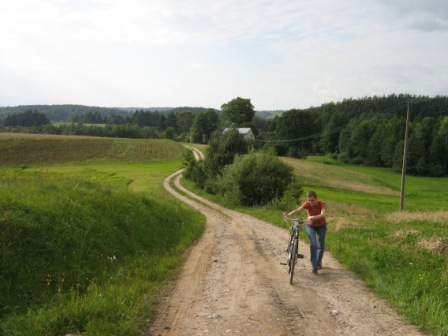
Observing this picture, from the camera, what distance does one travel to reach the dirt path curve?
21.7 ft

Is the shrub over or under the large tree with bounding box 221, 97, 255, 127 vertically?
under

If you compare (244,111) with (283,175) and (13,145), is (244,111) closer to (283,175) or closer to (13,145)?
(13,145)

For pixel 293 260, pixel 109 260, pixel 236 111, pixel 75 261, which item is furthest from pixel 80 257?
pixel 236 111

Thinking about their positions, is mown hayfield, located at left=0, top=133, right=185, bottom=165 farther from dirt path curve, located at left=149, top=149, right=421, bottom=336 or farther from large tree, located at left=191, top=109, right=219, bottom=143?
dirt path curve, located at left=149, top=149, right=421, bottom=336

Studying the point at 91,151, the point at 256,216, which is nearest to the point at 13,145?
the point at 91,151

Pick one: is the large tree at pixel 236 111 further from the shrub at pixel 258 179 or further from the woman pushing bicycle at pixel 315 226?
the woman pushing bicycle at pixel 315 226

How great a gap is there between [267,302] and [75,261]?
4.56 m

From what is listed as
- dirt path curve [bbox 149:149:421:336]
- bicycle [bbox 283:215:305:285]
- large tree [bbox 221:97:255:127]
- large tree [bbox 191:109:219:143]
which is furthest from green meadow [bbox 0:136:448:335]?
large tree [bbox 191:109:219:143]

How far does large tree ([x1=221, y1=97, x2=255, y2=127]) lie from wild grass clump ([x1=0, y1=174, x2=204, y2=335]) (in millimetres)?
99078

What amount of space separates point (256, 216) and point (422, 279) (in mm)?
18779

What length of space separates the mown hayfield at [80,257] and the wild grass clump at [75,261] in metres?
0.02

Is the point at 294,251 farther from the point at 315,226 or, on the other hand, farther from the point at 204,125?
the point at 204,125

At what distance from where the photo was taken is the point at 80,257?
9109 millimetres

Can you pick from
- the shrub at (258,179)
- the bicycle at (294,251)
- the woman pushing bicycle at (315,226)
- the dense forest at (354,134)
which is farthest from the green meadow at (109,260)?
the dense forest at (354,134)
